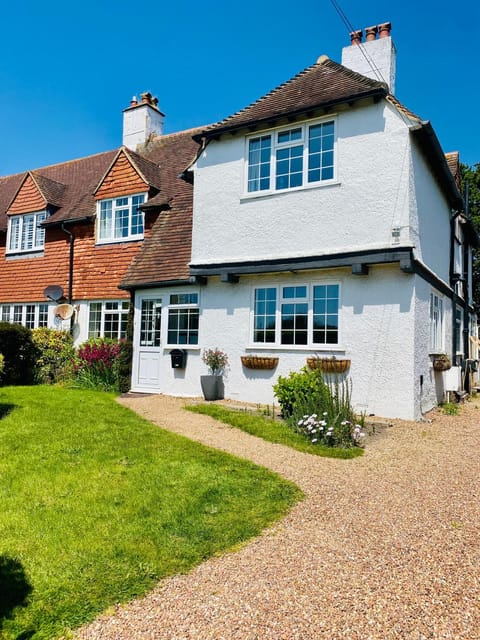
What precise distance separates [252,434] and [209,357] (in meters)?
4.02

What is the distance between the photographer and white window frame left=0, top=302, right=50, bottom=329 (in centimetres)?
1820

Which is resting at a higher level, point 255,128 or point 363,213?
point 255,128

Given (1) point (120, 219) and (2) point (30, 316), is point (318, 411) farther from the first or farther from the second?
(2) point (30, 316)

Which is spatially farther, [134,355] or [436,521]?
[134,355]

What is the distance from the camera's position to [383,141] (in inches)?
411

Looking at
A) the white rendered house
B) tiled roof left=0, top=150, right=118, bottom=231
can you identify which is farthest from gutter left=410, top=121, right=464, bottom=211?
tiled roof left=0, top=150, right=118, bottom=231

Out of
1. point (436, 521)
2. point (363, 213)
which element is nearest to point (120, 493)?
point (436, 521)

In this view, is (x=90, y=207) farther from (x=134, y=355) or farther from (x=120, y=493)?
(x=120, y=493)

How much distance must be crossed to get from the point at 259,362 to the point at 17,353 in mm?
7797

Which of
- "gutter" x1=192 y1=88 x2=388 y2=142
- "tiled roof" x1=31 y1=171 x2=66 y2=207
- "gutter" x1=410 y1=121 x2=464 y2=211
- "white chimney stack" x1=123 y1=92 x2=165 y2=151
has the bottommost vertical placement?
"gutter" x1=410 y1=121 x2=464 y2=211

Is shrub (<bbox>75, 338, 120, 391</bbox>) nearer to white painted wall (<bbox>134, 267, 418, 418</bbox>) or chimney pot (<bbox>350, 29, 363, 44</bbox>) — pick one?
white painted wall (<bbox>134, 267, 418, 418</bbox>)

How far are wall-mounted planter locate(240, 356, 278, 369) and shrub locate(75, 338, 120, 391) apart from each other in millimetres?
4423

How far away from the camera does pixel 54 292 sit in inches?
685

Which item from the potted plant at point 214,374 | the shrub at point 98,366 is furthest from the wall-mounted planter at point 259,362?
the shrub at point 98,366
